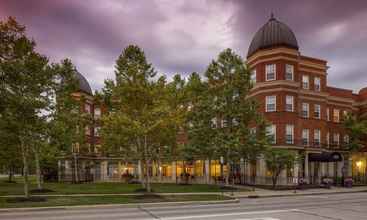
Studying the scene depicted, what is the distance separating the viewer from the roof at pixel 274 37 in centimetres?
3781

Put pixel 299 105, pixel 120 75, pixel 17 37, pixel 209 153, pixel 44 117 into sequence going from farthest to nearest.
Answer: pixel 299 105 < pixel 209 153 < pixel 120 75 < pixel 44 117 < pixel 17 37

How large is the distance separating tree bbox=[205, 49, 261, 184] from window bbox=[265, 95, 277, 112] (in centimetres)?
747

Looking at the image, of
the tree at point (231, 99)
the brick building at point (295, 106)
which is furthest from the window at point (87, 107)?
the tree at point (231, 99)

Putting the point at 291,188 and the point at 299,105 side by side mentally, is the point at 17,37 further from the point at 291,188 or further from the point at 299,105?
the point at 299,105

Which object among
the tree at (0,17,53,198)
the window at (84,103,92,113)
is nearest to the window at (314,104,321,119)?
the tree at (0,17,53,198)

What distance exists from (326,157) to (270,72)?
11.8 metres

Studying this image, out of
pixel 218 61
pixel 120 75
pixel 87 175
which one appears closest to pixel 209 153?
pixel 218 61

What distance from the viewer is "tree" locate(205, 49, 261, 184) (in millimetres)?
29828

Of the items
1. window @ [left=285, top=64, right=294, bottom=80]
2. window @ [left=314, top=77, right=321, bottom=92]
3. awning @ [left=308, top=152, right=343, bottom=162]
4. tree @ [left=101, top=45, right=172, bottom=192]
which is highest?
window @ [left=285, top=64, right=294, bottom=80]

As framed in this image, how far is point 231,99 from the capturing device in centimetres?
3103

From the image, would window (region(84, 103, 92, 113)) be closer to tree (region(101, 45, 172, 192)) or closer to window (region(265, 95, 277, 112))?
tree (region(101, 45, 172, 192))

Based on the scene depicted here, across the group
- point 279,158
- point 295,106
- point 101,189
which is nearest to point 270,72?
point 295,106

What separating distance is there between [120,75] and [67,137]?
7.26 m

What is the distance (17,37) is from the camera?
1900 cm
